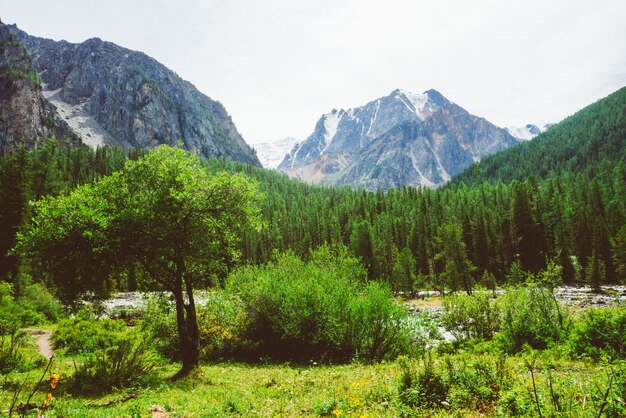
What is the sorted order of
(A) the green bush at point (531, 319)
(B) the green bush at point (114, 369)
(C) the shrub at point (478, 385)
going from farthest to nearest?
1. (A) the green bush at point (531, 319)
2. (B) the green bush at point (114, 369)
3. (C) the shrub at point (478, 385)

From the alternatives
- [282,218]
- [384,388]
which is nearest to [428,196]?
[282,218]

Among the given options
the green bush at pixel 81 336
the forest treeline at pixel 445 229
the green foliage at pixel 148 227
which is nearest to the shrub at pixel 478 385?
the green foliage at pixel 148 227

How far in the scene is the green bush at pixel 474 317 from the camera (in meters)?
26.7

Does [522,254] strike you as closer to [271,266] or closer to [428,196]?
[428,196]

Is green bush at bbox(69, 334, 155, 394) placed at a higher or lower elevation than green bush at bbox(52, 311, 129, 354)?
higher

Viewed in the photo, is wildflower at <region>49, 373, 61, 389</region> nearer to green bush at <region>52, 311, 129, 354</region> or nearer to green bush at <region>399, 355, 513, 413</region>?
green bush at <region>399, 355, 513, 413</region>

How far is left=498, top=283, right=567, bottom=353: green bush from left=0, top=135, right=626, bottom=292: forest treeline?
23.4 metres

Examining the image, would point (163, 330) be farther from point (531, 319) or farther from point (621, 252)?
point (621, 252)

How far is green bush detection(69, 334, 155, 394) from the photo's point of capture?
1485cm

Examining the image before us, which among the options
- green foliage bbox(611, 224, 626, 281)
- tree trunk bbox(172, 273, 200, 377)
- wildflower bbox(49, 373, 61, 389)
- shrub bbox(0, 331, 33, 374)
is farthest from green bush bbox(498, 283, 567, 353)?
green foliage bbox(611, 224, 626, 281)

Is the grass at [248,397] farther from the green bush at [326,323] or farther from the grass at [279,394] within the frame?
the green bush at [326,323]

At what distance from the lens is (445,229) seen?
81188mm

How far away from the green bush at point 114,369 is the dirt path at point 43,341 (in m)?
10.2

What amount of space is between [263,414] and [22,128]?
245 meters
